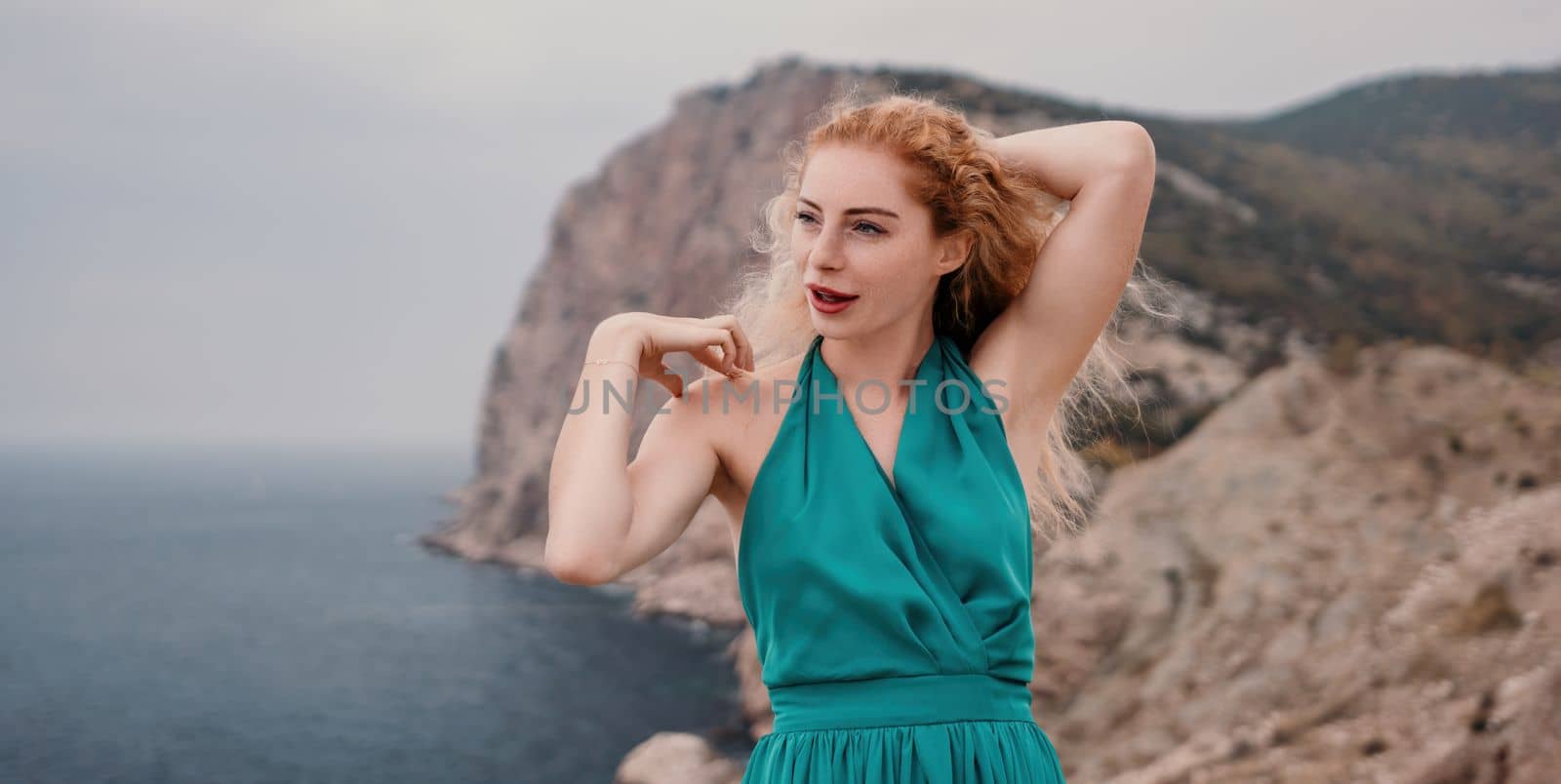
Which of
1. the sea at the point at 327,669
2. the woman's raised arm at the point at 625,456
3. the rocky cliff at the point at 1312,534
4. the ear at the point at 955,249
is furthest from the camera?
the sea at the point at 327,669

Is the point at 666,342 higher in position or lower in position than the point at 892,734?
higher

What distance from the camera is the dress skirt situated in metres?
1.74

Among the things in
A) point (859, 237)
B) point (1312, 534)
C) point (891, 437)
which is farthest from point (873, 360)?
point (1312, 534)

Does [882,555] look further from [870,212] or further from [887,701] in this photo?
[870,212]

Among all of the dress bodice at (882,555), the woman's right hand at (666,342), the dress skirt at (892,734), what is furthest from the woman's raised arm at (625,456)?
the dress skirt at (892,734)

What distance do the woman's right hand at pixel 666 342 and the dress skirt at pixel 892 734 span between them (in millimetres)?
570

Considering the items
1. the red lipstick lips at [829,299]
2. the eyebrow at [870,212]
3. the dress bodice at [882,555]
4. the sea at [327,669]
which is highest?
the eyebrow at [870,212]

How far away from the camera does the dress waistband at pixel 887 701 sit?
5.73ft

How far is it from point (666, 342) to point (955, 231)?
58 cm

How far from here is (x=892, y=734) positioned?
174 centimetres

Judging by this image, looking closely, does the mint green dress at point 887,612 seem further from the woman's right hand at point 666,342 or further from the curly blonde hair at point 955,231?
the curly blonde hair at point 955,231

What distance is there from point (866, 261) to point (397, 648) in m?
47.2

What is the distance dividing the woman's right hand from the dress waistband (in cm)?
Answer: 57

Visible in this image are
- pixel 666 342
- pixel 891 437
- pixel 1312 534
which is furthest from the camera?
pixel 1312 534
